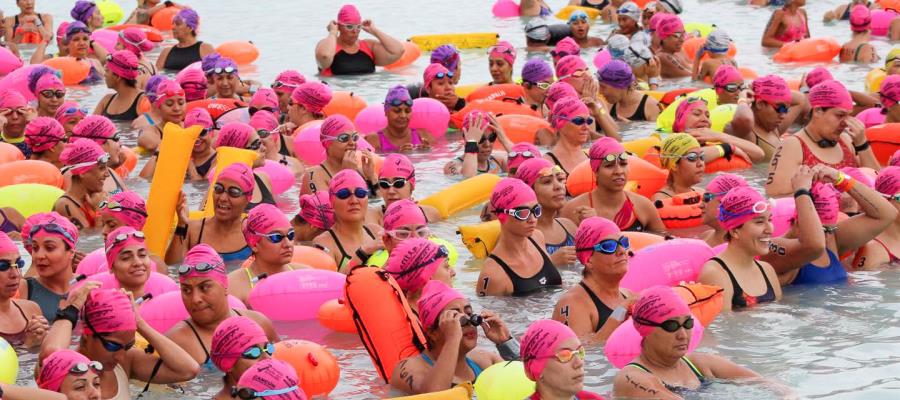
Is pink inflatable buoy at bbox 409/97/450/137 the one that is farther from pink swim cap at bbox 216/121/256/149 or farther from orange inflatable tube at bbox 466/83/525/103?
pink swim cap at bbox 216/121/256/149

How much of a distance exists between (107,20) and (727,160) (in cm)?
1852

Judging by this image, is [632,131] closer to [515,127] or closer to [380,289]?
[515,127]

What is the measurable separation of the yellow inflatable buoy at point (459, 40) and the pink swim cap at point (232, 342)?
19293 millimetres

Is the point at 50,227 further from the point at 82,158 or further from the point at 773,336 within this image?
the point at 773,336

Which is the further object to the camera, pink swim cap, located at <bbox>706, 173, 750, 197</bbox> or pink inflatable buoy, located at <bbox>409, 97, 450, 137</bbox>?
pink inflatable buoy, located at <bbox>409, 97, 450, 137</bbox>

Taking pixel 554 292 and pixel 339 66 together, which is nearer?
pixel 554 292

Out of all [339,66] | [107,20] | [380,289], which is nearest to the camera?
[380,289]

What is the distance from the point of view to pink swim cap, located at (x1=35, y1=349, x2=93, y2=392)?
8930mm

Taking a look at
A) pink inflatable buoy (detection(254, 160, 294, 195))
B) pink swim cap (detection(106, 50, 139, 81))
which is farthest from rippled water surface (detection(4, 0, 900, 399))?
pink swim cap (detection(106, 50, 139, 81))

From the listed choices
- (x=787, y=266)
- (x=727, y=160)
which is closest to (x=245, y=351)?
(x=787, y=266)

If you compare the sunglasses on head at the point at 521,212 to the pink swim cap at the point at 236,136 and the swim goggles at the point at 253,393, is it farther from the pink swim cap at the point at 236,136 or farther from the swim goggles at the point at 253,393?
the pink swim cap at the point at 236,136

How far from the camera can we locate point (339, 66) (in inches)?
992

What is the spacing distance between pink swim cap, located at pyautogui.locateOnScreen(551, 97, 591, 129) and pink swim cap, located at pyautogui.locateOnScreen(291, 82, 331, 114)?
13.7ft

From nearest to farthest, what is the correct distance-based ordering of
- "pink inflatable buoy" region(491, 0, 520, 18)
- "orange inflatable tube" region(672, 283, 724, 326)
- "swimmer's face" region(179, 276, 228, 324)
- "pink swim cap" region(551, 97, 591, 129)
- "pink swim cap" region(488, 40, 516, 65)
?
"swimmer's face" region(179, 276, 228, 324)
"orange inflatable tube" region(672, 283, 724, 326)
"pink swim cap" region(551, 97, 591, 129)
"pink swim cap" region(488, 40, 516, 65)
"pink inflatable buoy" region(491, 0, 520, 18)
